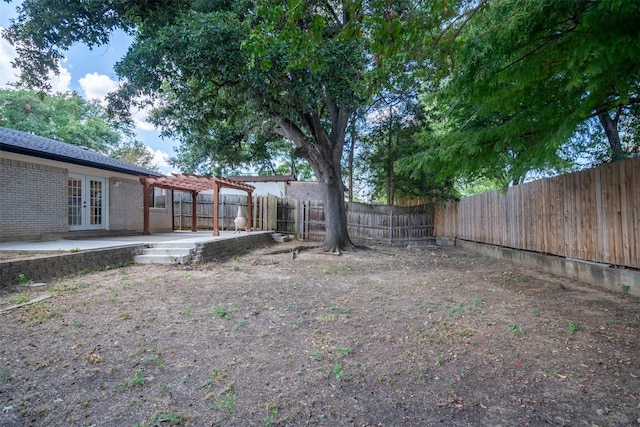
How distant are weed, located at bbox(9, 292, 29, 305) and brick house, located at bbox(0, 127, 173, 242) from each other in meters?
4.39

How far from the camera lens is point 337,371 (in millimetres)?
2607

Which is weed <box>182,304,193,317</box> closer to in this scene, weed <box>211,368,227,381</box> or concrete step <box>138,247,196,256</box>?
weed <box>211,368,227,381</box>

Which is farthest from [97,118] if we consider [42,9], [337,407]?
[337,407]

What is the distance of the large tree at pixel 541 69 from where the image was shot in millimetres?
1793

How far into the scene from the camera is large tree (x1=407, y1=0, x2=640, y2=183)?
1.79 m

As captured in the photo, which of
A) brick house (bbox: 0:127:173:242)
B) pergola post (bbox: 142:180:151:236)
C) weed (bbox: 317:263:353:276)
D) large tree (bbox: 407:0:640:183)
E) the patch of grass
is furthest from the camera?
pergola post (bbox: 142:180:151:236)

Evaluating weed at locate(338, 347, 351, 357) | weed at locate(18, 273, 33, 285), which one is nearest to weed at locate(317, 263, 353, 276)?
weed at locate(338, 347, 351, 357)

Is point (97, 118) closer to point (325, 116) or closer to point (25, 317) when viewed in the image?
point (325, 116)

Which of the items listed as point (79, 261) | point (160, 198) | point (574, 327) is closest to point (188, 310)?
point (79, 261)

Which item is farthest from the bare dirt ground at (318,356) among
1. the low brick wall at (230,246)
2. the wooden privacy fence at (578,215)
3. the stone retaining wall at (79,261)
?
the low brick wall at (230,246)

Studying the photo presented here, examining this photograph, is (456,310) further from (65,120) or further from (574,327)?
(65,120)

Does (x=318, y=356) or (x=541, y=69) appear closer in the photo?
(x=541, y=69)

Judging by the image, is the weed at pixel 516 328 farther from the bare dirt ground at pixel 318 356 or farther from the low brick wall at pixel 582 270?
the low brick wall at pixel 582 270

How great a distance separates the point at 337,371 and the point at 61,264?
5.97 metres
